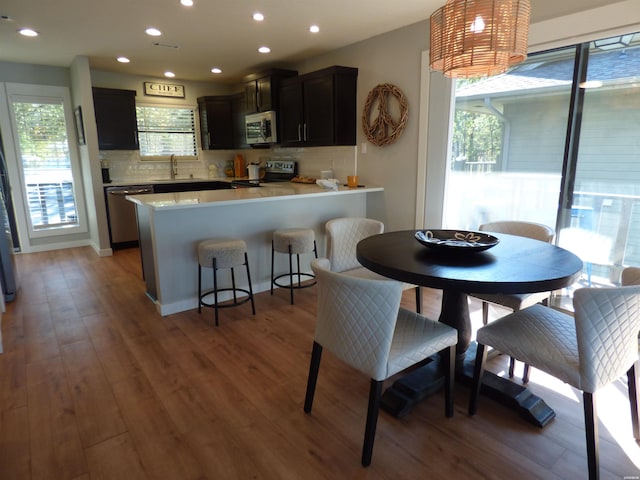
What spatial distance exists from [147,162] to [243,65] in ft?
7.41

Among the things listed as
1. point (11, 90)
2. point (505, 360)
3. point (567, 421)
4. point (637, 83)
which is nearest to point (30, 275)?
point (11, 90)

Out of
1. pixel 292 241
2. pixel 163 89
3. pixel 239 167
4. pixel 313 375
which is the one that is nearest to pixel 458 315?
pixel 313 375

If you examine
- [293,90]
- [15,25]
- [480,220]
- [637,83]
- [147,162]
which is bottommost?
[480,220]

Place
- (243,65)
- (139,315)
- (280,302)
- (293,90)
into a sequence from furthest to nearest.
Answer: (243,65) → (293,90) → (280,302) → (139,315)

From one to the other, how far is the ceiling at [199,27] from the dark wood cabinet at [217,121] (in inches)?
40.4

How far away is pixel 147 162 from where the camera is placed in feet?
20.4

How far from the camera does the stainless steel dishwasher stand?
5.37 metres

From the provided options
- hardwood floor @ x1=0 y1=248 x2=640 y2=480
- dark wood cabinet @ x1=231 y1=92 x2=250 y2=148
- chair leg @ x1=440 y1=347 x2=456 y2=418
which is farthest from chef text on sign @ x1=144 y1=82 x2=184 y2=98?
chair leg @ x1=440 y1=347 x2=456 y2=418

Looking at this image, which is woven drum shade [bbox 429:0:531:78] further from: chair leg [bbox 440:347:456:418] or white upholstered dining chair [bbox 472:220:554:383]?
chair leg [bbox 440:347:456:418]

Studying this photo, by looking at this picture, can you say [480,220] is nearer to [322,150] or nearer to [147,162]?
[322,150]

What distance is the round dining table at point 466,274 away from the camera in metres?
1.59

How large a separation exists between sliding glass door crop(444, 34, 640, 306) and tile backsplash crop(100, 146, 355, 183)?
162 centimetres

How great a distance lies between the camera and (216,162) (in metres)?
6.92

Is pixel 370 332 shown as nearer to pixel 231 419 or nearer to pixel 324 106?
pixel 231 419
